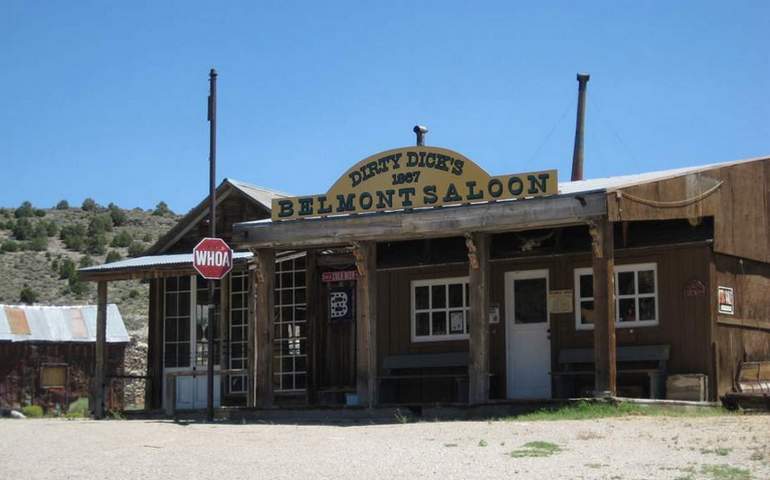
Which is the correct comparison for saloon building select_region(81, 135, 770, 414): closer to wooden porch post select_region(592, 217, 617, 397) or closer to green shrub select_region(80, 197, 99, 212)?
wooden porch post select_region(592, 217, 617, 397)

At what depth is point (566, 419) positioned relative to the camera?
1480 centimetres

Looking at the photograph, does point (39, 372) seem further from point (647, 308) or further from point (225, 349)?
point (647, 308)

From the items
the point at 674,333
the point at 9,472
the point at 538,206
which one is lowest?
the point at 9,472

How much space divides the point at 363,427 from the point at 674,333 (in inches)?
211

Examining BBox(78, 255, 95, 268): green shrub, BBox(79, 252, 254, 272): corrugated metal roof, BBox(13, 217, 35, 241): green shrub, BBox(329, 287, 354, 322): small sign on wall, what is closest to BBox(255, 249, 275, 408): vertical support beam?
BBox(79, 252, 254, 272): corrugated metal roof

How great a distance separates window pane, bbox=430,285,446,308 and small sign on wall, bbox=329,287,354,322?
229 cm

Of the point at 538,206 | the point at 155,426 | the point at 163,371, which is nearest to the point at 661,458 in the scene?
the point at 538,206

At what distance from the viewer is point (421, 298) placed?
20.5 metres

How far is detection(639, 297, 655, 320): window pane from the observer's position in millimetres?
18016

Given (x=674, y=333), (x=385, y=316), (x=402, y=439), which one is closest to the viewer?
(x=402, y=439)

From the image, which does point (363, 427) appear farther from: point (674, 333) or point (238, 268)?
point (238, 268)

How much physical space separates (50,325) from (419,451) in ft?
81.8

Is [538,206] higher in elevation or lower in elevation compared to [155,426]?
higher

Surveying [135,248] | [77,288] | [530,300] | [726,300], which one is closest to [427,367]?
[530,300]
